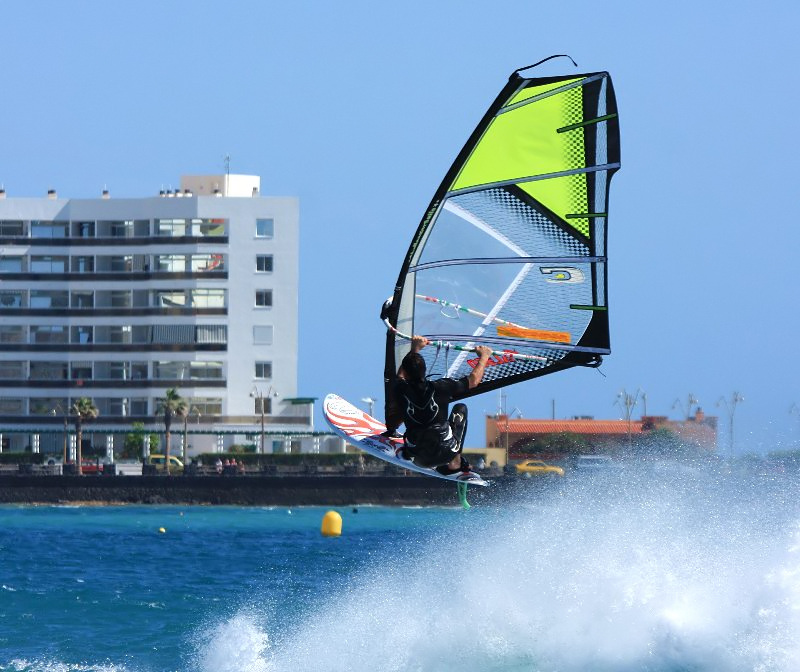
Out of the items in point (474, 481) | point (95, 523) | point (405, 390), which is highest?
point (405, 390)

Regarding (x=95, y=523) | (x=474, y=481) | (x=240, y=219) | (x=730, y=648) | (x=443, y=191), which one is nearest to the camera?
(x=443, y=191)

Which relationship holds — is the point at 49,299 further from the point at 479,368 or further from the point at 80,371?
the point at 479,368

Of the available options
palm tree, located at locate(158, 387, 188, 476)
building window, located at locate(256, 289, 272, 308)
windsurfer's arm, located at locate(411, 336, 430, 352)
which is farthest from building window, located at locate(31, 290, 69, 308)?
windsurfer's arm, located at locate(411, 336, 430, 352)

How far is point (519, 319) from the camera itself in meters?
11.7

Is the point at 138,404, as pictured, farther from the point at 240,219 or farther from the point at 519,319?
the point at 519,319

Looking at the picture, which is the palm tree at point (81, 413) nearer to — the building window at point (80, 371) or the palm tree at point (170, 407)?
the building window at point (80, 371)

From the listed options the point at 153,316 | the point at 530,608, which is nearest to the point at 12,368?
the point at 153,316

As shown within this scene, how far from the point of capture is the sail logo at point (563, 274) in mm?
11664

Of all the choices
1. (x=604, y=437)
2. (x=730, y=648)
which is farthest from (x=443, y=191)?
(x=604, y=437)

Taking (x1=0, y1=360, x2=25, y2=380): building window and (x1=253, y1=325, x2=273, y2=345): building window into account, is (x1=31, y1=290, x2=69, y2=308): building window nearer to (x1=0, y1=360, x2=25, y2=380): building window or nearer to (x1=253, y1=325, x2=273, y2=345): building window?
(x1=0, y1=360, x2=25, y2=380): building window

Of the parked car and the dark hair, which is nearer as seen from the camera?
the dark hair

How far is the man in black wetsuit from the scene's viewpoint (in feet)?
37.7

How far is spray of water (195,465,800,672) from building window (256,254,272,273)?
5034cm

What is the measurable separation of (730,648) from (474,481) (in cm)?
437
